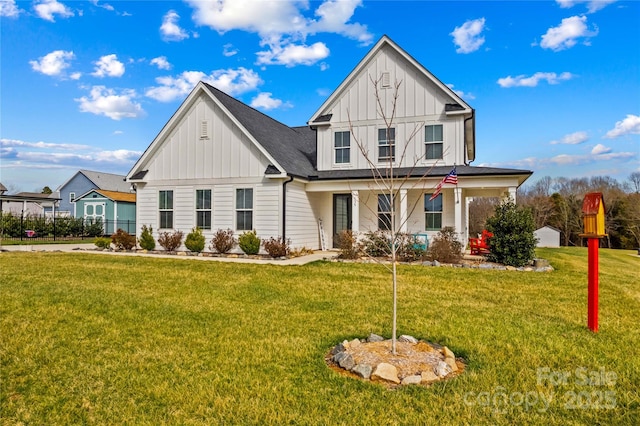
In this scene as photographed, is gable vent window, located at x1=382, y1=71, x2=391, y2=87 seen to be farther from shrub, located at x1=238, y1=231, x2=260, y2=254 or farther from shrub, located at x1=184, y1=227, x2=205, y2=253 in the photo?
shrub, located at x1=184, y1=227, x2=205, y2=253

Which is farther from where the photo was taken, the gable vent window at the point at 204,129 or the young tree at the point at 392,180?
the gable vent window at the point at 204,129

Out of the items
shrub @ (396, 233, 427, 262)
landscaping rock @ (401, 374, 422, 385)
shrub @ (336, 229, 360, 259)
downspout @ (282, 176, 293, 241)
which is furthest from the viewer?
downspout @ (282, 176, 293, 241)

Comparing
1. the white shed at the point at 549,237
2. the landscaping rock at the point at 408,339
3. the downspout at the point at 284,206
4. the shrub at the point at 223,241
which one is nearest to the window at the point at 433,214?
the downspout at the point at 284,206

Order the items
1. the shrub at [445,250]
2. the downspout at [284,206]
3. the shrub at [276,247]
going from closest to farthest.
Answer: the shrub at [445,250] → the shrub at [276,247] → the downspout at [284,206]

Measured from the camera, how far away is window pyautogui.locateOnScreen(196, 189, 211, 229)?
598 inches

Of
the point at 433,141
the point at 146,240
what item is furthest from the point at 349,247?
the point at 146,240

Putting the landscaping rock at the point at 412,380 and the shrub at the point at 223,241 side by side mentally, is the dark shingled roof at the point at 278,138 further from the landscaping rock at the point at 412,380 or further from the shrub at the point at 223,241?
the landscaping rock at the point at 412,380

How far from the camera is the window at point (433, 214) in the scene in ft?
48.6

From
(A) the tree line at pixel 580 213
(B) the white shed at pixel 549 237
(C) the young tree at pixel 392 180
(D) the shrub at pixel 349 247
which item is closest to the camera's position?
(C) the young tree at pixel 392 180

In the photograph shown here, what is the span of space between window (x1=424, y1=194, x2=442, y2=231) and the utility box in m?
9.38

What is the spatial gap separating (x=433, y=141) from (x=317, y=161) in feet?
16.1

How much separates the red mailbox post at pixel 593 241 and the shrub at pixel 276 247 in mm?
9592

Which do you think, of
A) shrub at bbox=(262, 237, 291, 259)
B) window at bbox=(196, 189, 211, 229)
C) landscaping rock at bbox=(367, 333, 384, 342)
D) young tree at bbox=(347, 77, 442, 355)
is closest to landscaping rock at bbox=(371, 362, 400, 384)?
young tree at bbox=(347, 77, 442, 355)

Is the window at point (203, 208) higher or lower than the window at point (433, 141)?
lower
